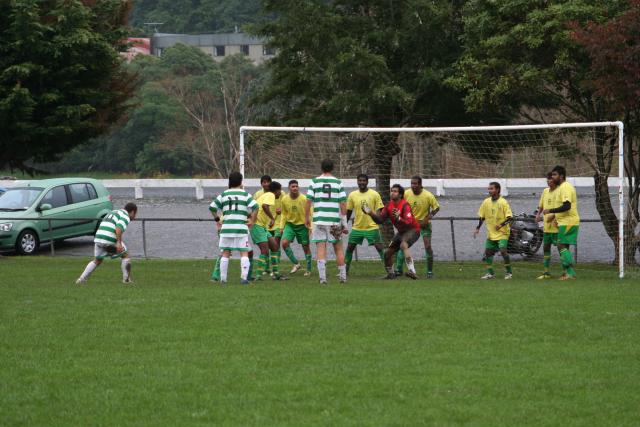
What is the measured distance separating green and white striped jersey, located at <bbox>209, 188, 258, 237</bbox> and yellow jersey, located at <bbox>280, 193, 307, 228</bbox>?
2975 millimetres

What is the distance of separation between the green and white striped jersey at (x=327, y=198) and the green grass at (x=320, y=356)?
1863mm

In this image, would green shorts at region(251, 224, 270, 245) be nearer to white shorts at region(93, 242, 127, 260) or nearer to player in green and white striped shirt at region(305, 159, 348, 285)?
player in green and white striped shirt at region(305, 159, 348, 285)

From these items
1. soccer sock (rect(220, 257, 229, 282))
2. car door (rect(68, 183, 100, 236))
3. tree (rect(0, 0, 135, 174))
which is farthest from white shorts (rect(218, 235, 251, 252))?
car door (rect(68, 183, 100, 236))

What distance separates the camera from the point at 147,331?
11.0 meters

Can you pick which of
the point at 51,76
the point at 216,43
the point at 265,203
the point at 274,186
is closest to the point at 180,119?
the point at 216,43

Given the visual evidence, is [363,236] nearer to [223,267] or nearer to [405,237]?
[405,237]

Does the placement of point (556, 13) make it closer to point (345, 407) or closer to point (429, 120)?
point (429, 120)

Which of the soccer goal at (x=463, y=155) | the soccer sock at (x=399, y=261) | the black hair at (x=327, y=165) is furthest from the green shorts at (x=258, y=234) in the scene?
the soccer goal at (x=463, y=155)

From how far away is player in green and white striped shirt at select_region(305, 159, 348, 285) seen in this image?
1636cm

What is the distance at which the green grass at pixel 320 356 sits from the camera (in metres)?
7.69

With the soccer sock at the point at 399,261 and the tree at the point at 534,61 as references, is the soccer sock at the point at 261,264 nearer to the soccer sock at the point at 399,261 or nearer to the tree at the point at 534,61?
the soccer sock at the point at 399,261

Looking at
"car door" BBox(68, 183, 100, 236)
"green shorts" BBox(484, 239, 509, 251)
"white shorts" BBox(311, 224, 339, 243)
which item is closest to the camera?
"white shorts" BBox(311, 224, 339, 243)

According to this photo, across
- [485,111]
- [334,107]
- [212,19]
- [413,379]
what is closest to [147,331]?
[413,379]

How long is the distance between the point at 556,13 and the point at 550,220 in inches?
206
